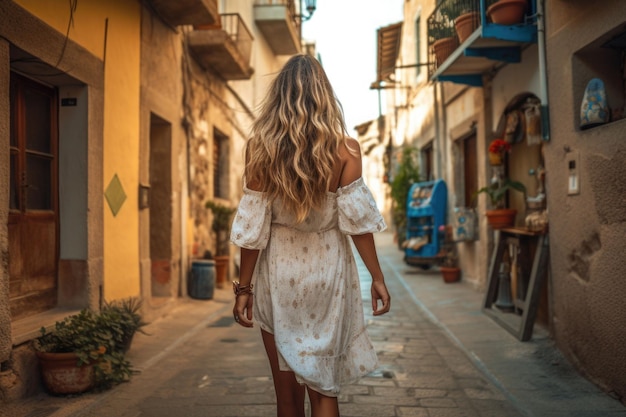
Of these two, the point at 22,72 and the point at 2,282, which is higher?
the point at 22,72

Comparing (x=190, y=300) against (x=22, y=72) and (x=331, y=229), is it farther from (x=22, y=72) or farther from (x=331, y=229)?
(x=331, y=229)

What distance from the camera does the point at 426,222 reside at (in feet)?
38.9

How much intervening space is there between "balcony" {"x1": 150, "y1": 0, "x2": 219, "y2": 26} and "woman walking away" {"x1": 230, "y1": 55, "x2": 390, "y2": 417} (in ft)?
18.6

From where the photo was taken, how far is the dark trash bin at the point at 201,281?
8.79m

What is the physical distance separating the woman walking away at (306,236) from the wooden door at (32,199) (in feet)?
9.96

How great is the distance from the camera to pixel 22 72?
15.5 feet

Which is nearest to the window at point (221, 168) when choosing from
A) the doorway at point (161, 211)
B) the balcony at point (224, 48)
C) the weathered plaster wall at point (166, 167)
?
the balcony at point (224, 48)

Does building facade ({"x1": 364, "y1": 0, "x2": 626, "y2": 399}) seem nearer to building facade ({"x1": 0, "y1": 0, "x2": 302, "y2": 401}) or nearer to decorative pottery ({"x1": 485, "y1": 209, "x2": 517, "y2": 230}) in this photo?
decorative pottery ({"x1": 485, "y1": 209, "x2": 517, "y2": 230})

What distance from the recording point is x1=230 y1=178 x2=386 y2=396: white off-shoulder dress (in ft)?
7.39

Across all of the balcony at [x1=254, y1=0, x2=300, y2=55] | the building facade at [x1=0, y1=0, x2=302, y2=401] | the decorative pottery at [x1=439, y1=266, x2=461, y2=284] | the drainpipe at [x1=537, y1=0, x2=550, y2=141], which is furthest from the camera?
the balcony at [x1=254, y1=0, x2=300, y2=55]

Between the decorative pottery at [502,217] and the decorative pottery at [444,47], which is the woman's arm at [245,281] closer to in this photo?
the decorative pottery at [502,217]

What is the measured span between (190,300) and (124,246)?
8.09 feet

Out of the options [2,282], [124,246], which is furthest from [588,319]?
[124,246]

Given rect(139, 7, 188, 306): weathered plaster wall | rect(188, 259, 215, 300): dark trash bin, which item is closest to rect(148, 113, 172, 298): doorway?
rect(139, 7, 188, 306): weathered plaster wall
